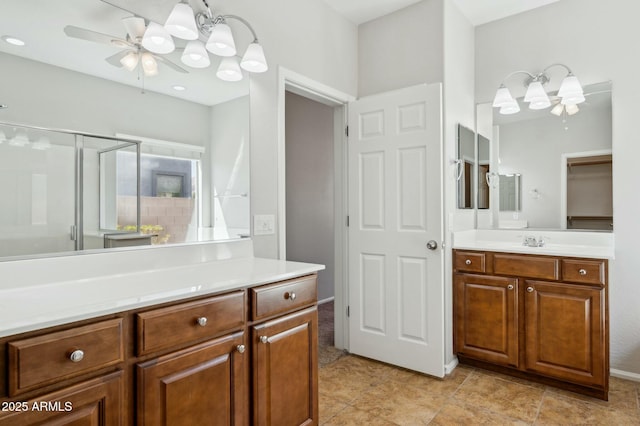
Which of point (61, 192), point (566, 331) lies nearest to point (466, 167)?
point (566, 331)

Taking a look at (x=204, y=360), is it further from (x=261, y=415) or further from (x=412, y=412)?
(x=412, y=412)

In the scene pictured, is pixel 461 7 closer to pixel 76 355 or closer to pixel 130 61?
pixel 130 61

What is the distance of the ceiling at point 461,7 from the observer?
9.04 ft

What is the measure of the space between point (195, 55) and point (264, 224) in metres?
0.99

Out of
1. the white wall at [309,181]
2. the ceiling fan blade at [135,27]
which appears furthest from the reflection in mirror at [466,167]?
the ceiling fan blade at [135,27]

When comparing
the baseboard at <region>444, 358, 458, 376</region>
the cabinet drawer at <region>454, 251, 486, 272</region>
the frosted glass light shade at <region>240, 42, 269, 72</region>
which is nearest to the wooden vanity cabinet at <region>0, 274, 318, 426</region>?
the frosted glass light shade at <region>240, 42, 269, 72</region>

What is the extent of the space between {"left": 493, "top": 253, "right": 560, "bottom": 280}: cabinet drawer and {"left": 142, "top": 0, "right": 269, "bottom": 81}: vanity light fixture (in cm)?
200

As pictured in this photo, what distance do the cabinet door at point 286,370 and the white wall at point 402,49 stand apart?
1.98m

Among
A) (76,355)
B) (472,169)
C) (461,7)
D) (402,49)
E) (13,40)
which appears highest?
(461,7)

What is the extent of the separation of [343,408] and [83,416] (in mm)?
1560

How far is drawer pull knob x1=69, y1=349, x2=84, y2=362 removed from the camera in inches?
37.7

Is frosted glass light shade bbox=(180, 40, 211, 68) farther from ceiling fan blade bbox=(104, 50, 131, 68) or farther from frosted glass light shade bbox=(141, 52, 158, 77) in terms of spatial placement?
ceiling fan blade bbox=(104, 50, 131, 68)

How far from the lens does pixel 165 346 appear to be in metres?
1.18

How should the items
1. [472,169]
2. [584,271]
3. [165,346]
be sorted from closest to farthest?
[165,346]
[584,271]
[472,169]
